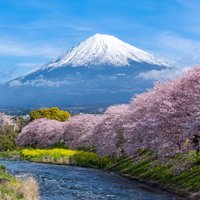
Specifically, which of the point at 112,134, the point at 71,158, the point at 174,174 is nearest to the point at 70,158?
the point at 71,158

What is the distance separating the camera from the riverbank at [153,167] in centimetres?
4075

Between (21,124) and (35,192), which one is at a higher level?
(21,124)

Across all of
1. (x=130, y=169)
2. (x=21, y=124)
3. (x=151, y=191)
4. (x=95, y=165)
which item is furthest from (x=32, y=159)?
(x=21, y=124)

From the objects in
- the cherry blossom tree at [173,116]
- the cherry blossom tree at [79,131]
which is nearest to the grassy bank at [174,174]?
the cherry blossom tree at [173,116]

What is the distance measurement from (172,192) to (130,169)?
1589 cm

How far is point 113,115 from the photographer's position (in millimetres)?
68875

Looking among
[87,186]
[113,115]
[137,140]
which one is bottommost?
[87,186]

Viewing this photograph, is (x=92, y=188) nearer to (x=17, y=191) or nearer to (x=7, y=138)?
(x=17, y=191)

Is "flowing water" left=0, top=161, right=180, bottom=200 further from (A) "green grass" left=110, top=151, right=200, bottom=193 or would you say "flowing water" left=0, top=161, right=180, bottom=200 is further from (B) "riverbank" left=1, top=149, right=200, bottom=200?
(A) "green grass" left=110, top=151, right=200, bottom=193

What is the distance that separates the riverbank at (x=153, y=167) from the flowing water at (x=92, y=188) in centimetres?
153

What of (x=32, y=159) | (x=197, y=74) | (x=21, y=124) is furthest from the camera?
(x=21, y=124)

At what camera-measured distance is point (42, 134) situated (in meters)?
104

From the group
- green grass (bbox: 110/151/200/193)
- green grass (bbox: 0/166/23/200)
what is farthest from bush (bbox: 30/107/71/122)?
green grass (bbox: 0/166/23/200)

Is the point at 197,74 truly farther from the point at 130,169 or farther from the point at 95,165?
the point at 95,165
